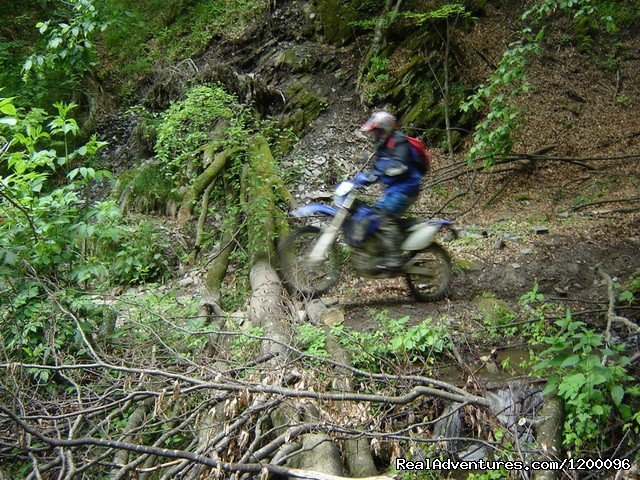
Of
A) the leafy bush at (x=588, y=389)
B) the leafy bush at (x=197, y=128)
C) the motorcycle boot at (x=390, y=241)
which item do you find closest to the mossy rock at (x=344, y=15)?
the leafy bush at (x=197, y=128)

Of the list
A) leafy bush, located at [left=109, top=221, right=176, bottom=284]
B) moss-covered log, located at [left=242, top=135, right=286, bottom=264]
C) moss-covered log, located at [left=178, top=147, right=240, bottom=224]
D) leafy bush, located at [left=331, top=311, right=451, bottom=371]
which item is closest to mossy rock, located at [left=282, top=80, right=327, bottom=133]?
moss-covered log, located at [left=242, top=135, right=286, bottom=264]

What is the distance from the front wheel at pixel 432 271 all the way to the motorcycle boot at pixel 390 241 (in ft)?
0.71

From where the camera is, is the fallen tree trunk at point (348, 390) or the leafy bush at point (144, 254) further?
the leafy bush at point (144, 254)

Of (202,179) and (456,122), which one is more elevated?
(456,122)

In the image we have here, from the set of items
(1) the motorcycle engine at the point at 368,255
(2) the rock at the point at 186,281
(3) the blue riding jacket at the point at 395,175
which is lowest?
(2) the rock at the point at 186,281

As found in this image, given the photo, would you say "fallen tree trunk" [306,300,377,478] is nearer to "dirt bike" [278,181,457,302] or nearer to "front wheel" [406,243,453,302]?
"dirt bike" [278,181,457,302]

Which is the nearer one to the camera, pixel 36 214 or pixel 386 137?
pixel 36 214

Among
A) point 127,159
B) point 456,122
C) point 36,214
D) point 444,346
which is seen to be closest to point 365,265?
→ point 444,346

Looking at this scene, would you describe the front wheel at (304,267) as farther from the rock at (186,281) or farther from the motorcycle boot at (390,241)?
the rock at (186,281)

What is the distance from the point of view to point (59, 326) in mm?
5562

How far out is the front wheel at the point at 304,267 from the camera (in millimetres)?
6480

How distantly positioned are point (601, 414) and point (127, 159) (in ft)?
36.4

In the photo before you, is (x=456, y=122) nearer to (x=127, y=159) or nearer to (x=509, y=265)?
(x=509, y=265)

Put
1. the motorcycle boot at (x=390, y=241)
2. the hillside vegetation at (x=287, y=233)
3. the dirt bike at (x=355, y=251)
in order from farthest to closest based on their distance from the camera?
the motorcycle boot at (x=390, y=241), the dirt bike at (x=355, y=251), the hillside vegetation at (x=287, y=233)
